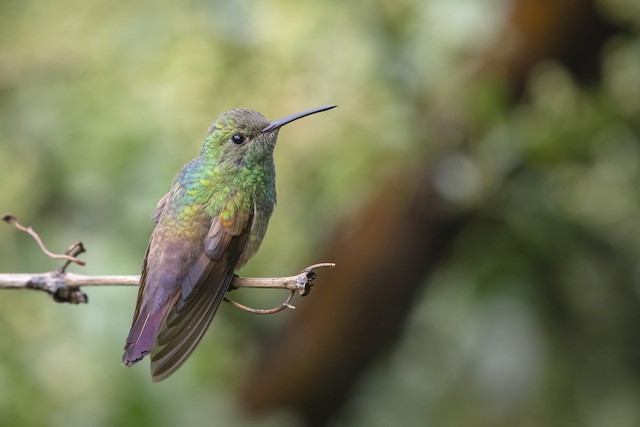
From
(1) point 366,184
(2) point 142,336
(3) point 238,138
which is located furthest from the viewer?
(1) point 366,184

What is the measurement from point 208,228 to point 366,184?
213cm

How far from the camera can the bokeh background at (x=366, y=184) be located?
129 inches

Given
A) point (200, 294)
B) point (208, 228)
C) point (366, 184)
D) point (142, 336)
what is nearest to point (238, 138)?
point (208, 228)

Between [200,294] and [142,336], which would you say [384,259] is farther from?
[142,336]

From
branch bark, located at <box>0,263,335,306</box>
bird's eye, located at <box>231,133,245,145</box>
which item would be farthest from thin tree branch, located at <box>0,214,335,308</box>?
bird's eye, located at <box>231,133,245,145</box>

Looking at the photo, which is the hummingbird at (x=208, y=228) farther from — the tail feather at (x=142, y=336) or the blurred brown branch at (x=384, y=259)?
the blurred brown branch at (x=384, y=259)

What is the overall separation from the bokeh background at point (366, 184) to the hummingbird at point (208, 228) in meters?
1.35

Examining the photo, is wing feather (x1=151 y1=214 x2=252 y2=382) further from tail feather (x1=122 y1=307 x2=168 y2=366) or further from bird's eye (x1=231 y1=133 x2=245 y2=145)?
bird's eye (x1=231 y1=133 x2=245 y2=145)

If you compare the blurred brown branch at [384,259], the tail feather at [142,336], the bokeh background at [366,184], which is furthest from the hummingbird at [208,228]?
the blurred brown branch at [384,259]

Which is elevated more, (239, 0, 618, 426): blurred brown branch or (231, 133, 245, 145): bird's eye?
(231, 133, 245, 145): bird's eye

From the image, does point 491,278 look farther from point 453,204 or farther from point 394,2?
point 394,2

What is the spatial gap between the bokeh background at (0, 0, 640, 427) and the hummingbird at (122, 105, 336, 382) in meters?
1.35

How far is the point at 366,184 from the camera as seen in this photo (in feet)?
12.3

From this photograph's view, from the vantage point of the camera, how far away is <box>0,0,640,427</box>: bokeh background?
129 inches
